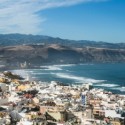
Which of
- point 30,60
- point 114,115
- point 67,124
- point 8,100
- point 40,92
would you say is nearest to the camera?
point 67,124

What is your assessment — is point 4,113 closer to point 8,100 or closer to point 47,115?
point 47,115

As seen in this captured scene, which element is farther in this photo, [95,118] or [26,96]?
[26,96]

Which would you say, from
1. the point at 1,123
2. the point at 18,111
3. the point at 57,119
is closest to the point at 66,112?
the point at 57,119

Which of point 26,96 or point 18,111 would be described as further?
point 26,96

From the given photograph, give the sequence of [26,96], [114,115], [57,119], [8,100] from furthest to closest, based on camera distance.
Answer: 1. [26,96]
2. [8,100]
3. [114,115]
4. [57,119]

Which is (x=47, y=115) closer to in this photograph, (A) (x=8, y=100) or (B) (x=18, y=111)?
(B) (x=18, y=111)

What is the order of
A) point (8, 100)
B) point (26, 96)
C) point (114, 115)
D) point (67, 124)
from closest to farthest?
1. point (67, 124)
2. point (114, 115)
3. point (8, 100)
4. point (26, 96)

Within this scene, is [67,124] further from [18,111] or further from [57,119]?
[18,111]

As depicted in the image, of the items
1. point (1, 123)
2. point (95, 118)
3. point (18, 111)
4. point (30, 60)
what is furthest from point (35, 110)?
point (30, 60)

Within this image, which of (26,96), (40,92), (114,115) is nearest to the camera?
(114,115)
